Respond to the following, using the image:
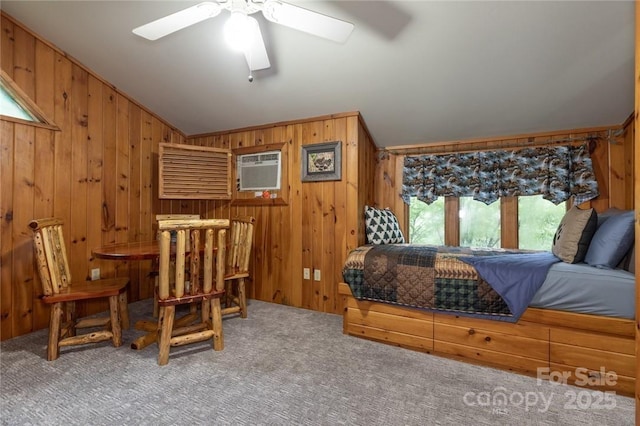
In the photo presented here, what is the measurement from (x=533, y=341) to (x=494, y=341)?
21 cm

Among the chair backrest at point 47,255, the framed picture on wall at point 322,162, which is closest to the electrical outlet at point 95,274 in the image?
the chair backrest at point 47,255

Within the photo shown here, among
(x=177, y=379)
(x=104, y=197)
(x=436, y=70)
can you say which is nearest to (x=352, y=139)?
(x=436, y=70)

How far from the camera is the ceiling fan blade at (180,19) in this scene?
4.45ft

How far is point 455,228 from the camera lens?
123 inches

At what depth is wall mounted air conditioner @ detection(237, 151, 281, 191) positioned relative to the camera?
304 centimetres

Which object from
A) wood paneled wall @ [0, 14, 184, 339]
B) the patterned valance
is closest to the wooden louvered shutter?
wood paneled wall @ [0, 14, 184, 339]

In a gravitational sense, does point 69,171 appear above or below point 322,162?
below

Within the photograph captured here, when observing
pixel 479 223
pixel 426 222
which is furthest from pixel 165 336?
pixel 479 223

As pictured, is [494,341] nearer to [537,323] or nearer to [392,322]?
[537,323]

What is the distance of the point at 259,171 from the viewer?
3.14 metres

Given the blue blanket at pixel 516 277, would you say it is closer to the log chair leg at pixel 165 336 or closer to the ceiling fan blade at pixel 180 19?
the log chair leg at pixel 165 336

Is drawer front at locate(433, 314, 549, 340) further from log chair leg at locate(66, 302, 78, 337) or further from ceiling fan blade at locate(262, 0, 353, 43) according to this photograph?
log chair leg at locate(66, 302, 78, 337)

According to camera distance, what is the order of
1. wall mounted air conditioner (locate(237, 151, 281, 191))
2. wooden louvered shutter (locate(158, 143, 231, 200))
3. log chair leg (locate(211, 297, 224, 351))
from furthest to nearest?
wall mounted air conditioner (locate(237, 151, 281, 191)) < wooden louvered shutter (locate(158, 143, 231, 200)) < log chair leg (locate(211, 297, 224, 351))

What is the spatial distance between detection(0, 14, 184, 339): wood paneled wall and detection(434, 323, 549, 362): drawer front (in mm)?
3048
